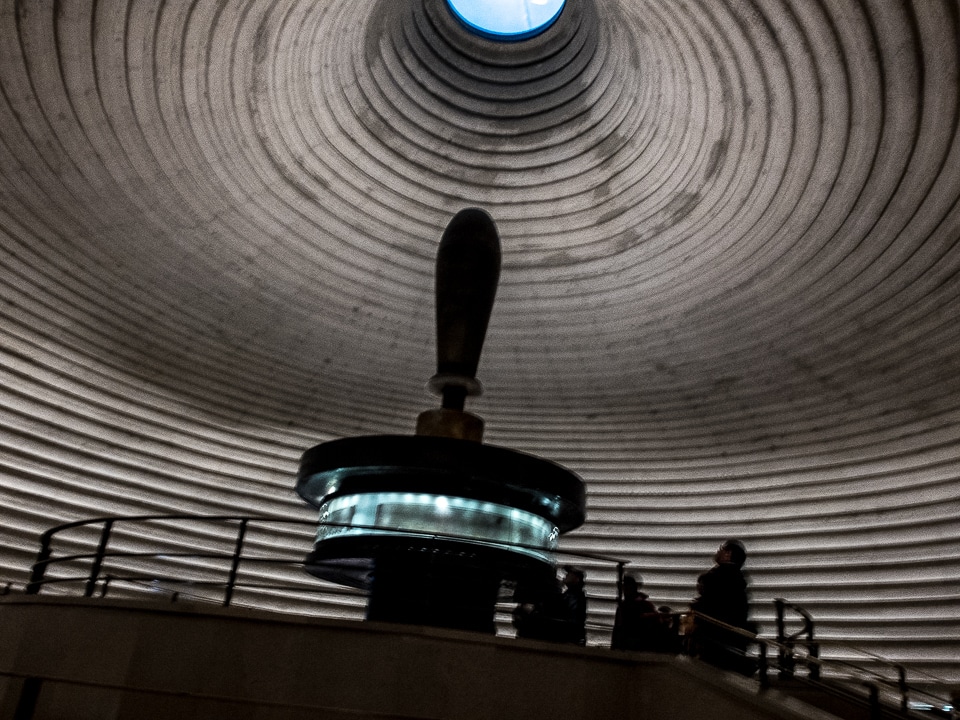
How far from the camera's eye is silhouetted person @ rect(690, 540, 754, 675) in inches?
243

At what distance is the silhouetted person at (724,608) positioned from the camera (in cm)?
618

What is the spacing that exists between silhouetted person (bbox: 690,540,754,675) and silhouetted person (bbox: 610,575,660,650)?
33 centimetres

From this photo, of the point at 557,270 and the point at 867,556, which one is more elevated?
the point at 557,270

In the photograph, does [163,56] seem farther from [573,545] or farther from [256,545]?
[573,545]

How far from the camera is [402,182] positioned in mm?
12367

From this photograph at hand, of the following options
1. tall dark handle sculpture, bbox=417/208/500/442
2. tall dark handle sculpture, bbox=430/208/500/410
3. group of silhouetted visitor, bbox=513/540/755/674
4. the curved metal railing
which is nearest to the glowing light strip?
the curved metal railing

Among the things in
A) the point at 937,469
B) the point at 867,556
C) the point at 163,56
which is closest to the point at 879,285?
the point at 937,469

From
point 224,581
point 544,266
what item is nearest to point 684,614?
point 544,266

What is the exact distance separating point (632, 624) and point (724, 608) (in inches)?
27.9

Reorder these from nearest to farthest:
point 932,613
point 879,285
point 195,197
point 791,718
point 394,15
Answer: point 791,718 < point 932,613 < point 879,285 < point 195,197 < point 394,15

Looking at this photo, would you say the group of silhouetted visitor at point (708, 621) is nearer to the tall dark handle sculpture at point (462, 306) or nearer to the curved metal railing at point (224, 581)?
the curved metal railing at point (224, 581)

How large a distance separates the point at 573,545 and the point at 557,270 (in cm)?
415

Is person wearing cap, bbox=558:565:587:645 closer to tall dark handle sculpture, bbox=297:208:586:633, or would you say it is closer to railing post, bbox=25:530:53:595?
tall dark handle sculpture, bbox=297:208:586:633

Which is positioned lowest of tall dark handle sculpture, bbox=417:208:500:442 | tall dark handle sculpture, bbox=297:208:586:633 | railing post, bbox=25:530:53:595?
railing post, bbox=25:530:53:595
